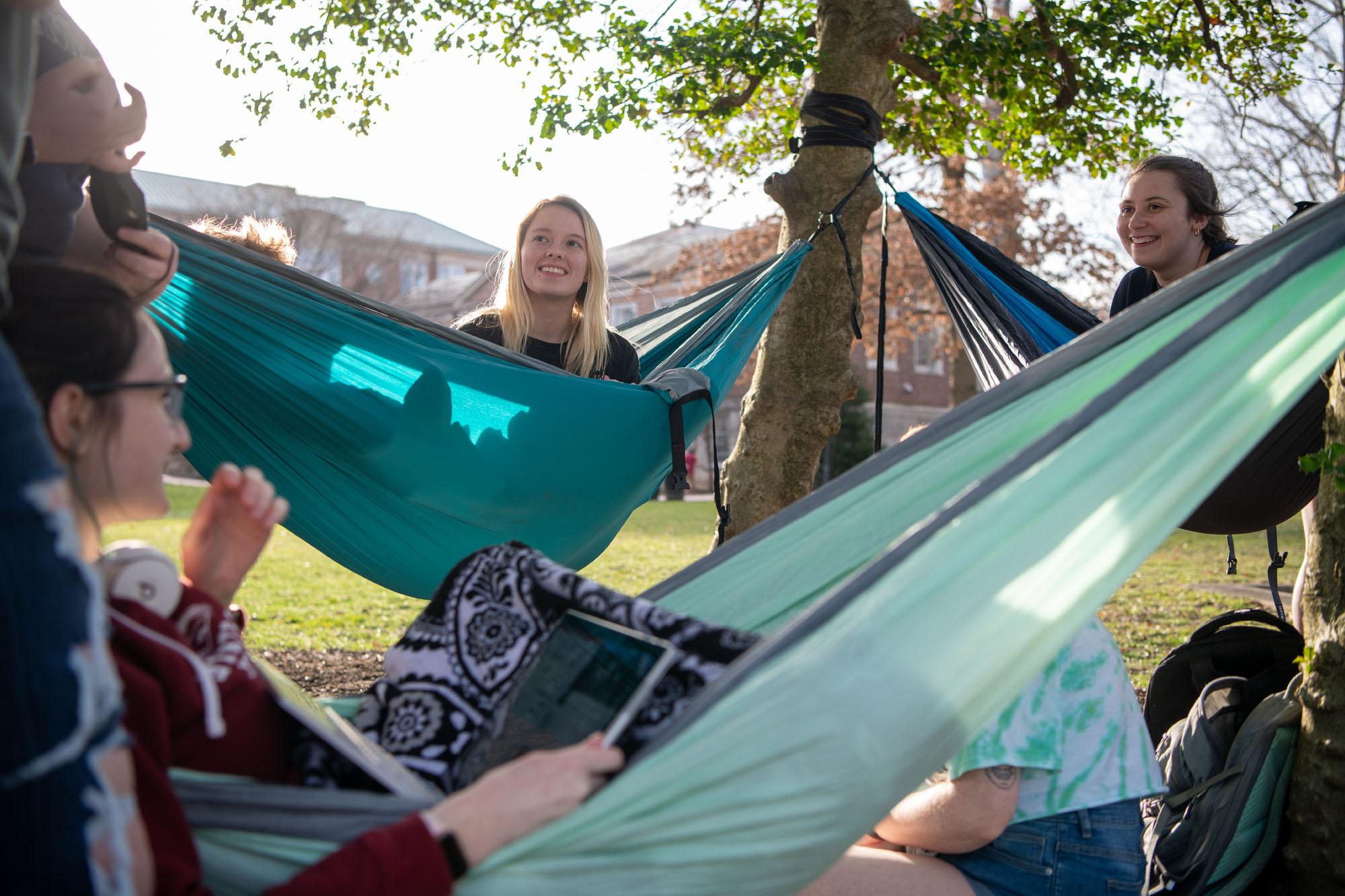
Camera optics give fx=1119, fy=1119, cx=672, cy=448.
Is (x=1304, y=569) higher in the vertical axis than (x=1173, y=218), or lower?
lower

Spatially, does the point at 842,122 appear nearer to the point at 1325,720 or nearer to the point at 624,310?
the point at 1325,720

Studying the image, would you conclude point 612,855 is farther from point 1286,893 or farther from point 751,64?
point 751,64

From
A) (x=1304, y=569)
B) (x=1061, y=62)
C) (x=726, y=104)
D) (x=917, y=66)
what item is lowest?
(x=1304, y=569)

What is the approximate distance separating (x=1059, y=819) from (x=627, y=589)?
5.08 metres

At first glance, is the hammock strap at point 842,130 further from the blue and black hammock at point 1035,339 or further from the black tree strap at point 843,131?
the blue and black hammock at point 1035,339

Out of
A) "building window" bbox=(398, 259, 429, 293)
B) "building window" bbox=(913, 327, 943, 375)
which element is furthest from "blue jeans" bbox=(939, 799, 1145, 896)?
"building window" bbox=(398, 259, 429, 293)

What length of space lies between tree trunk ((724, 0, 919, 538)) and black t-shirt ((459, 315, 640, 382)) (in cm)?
66

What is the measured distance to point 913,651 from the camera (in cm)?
109

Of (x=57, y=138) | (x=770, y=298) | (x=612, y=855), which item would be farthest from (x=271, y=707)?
(x=770, y=298)

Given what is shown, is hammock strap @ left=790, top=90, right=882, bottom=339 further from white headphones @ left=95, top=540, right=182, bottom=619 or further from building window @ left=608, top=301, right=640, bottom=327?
building window @ left=608, top=301, right=640, bottom=327

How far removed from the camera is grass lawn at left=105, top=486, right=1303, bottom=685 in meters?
5.09

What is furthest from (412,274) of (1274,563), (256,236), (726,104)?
(1274,563)

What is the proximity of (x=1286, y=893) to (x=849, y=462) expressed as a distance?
12.3m

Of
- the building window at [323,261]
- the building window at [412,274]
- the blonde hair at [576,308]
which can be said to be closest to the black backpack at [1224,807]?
the blonde hair at [576,308]
